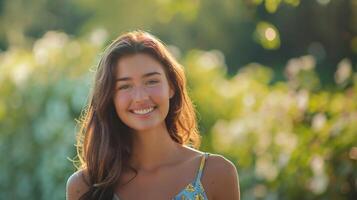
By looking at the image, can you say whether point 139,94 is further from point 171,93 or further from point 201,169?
point 201,169

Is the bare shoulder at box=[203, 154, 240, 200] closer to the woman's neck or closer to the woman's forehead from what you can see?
the woman's neck

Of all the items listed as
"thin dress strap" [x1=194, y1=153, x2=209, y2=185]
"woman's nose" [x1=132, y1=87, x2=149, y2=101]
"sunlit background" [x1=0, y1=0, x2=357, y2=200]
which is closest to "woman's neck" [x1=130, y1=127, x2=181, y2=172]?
"thin dress strap" [x1=194, y1=153, x2=209, y2=185]

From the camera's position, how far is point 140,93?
3.62 meters

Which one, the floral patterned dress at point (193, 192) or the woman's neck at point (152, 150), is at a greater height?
the woman's neck at point (152, 150)

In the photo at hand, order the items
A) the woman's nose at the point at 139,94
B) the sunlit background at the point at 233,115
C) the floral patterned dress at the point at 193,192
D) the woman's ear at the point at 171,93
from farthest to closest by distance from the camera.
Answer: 1. the sunlit background at the point at 233,115
2. the woman's ear at the point at 171,93
3. the floral patterned dress at the point at 193,192
4. the woman's nose at the point at 139,94

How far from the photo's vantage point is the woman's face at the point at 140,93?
3.63 m

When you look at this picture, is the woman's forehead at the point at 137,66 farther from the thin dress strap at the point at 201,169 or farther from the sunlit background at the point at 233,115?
the sunlit background at the point at 233,115

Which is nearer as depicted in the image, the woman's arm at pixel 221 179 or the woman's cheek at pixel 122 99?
the woman's cheek at pixel 122 99

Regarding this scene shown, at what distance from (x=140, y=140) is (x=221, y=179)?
1.23ft

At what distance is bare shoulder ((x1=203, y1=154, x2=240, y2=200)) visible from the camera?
12.4ft

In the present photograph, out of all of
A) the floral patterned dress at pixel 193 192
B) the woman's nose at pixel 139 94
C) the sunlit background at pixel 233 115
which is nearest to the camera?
the woman's nose at pixel 139 94

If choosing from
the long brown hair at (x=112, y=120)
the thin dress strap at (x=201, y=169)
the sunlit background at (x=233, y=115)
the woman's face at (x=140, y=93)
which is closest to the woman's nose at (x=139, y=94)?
the woman's face at (x=140, y=93)

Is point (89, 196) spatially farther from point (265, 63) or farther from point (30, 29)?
point (265, 63)

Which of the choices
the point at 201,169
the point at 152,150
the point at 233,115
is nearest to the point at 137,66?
the point at 152,150
